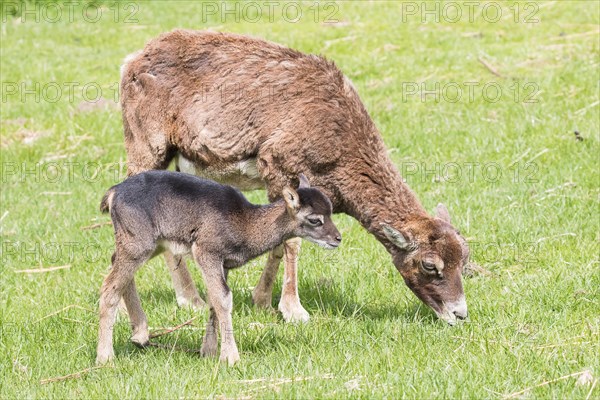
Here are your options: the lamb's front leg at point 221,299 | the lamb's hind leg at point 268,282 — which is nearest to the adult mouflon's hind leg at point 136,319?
the lamb's front leg at point 221,299

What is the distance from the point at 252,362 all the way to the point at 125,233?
1168mm

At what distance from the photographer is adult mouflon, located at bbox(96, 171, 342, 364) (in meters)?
6.27

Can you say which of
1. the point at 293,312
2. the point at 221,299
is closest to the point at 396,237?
the point at 293,312

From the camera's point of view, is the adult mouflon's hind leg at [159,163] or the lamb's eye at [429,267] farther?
the adult mouflon's hind leg at [159,163]

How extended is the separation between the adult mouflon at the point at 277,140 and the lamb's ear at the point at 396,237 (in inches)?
0.4

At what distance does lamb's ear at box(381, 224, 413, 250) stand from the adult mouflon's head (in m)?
0.87

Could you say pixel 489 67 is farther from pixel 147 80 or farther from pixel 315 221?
pixel 315 221

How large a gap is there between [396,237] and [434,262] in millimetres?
341

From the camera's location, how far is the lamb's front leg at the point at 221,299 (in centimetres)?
618

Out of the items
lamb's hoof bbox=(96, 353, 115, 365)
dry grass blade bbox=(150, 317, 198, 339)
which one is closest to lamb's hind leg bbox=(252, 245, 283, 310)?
dry grass blade bbox=(150, 317, 198, 339)

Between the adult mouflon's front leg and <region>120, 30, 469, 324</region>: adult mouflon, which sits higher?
<region>120, 30, 469, 324</region>: adult mouflon

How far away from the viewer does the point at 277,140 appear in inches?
299

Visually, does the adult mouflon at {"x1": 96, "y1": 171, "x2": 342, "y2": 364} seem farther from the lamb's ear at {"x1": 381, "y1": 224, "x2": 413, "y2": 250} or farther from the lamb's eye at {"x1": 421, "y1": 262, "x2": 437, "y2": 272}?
the lamb's eye at {"x1": 421, "y1": 262, "x2": 437, "y2": 272}

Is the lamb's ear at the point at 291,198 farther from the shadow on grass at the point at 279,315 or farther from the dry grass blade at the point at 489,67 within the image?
the dry grass blade at the point at 489,67
